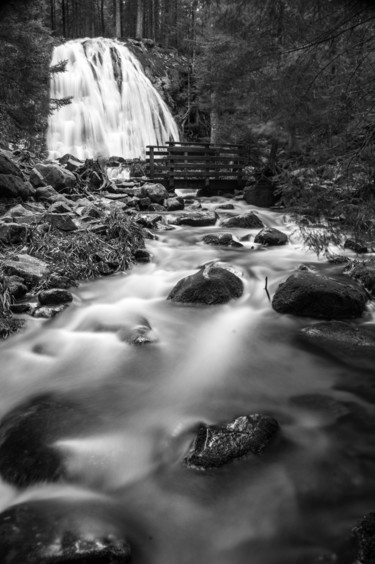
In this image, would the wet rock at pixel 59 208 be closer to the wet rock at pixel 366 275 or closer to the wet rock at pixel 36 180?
the wet rock at pixel 36 180

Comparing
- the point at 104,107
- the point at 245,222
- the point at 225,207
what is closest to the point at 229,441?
the point at 245,222

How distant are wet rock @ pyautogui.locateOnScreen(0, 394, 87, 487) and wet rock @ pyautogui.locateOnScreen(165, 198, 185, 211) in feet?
29.3

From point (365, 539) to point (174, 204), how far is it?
10696mm

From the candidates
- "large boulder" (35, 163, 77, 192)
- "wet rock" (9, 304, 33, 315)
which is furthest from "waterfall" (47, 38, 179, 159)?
"wet rock" (9, 304, 33, 315)

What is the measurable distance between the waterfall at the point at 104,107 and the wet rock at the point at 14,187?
7.72 m

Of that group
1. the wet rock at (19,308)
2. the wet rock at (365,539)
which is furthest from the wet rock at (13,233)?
the wet rock at (365,539)

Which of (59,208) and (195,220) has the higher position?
(59,208)

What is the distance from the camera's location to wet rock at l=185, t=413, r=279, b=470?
2639 millimetres

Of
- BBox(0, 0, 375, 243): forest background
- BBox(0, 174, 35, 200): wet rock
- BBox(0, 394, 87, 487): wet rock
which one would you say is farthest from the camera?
BBox(0, 174, 35, 200): wet rock

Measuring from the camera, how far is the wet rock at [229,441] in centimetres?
264

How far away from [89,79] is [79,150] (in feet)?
17.4

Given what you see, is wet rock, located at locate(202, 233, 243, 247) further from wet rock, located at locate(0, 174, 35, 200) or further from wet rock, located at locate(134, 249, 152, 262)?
wet rock, located at locate(0, 174, 35, 200)

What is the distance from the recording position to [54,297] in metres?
5.21

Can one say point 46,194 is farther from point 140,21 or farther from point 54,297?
point 140,21
